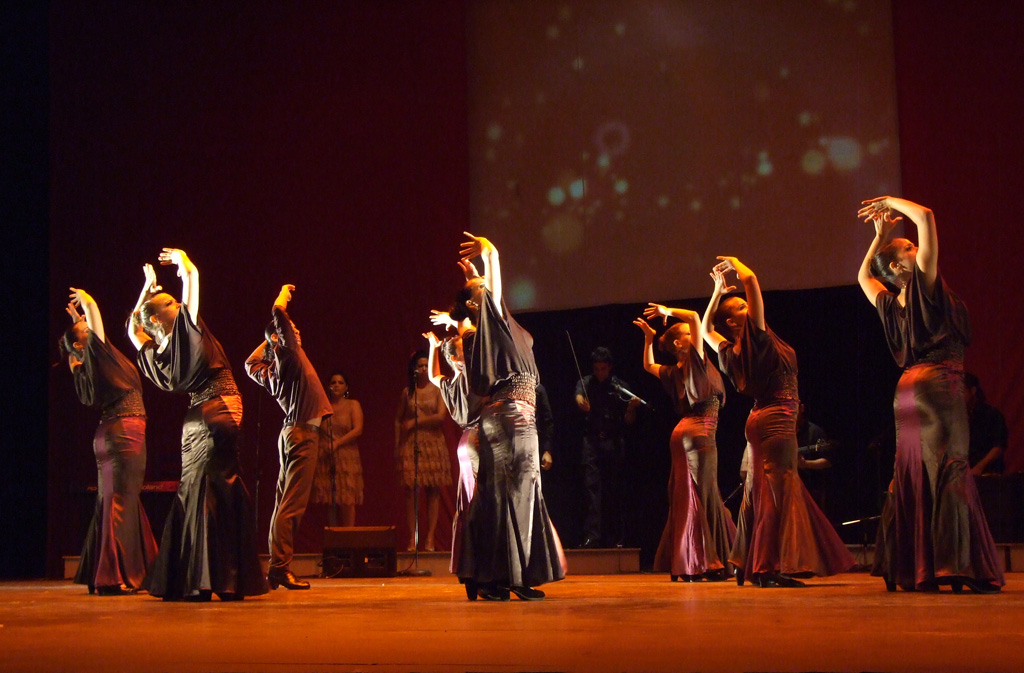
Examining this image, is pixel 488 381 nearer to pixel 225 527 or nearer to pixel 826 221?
pixel 225 527

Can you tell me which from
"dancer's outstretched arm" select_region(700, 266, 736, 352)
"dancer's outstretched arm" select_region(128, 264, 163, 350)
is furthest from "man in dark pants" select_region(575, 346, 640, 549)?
"dancer's outstretched arm" select_region(128, 264, 163, 350)

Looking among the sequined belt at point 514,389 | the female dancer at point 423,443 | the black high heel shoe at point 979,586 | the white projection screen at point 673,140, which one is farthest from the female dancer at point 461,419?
the white projection screen at point 673,140

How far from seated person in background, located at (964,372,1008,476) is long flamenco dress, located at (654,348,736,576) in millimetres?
1719

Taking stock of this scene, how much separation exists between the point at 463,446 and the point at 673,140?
348cm

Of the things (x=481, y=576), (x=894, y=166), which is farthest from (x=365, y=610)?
(x=894, y=166)

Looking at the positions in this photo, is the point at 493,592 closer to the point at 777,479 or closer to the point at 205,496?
the point at 205,496

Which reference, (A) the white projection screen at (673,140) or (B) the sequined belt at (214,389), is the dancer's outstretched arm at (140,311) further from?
(A) the white projection screen at (673,140)

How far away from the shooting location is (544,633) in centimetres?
360

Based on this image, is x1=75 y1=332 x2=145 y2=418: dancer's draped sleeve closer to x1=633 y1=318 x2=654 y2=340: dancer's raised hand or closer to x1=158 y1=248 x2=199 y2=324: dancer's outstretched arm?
x1=158 y1=248 x2=199 y2=324: dancer's outstretched arm

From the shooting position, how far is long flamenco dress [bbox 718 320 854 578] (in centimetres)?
570

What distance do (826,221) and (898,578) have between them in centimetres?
415

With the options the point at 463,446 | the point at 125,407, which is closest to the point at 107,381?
the point at 125,407

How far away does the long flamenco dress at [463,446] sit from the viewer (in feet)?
16.8

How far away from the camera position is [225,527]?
217 inches
